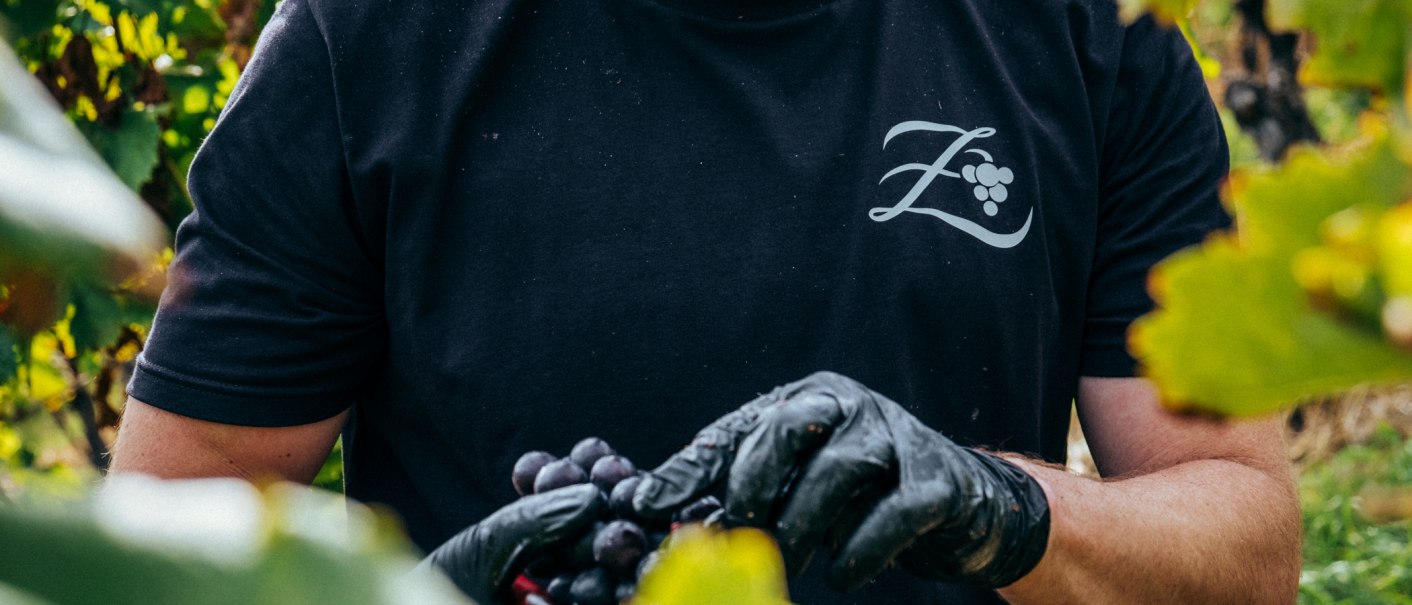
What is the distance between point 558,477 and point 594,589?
0.17 metres

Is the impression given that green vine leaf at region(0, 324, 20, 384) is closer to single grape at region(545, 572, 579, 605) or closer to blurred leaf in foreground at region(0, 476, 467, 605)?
single grape at region(545, 572, 579, 605)

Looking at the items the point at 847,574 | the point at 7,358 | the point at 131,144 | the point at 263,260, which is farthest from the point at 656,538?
the point at 131,144

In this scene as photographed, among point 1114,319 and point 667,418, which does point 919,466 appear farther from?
point 1114,319

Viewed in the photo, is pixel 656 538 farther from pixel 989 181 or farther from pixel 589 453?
pixel 989 181

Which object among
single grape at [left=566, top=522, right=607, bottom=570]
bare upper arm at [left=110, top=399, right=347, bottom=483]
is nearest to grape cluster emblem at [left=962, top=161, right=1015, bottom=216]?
single grape at [left=566, top=522, right=607, bottom=570]

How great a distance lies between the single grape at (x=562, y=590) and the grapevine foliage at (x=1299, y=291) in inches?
37.4

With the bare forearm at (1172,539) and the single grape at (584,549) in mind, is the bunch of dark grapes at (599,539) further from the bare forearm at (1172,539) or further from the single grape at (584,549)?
the bare forearm at (1172,539)

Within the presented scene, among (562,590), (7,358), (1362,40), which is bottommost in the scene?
(7,358)

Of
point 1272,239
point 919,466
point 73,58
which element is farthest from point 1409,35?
point 73,58

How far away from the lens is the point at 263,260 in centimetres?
163

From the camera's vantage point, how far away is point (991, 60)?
1.80m

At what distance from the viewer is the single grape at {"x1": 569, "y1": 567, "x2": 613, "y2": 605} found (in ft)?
3.89

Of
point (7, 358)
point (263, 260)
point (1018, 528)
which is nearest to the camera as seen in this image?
point (1018, 528)

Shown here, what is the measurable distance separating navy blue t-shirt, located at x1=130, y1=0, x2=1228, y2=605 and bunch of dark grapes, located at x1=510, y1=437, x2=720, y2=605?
32cm
